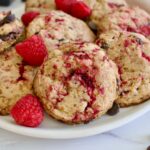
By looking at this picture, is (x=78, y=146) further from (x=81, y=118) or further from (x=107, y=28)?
(x=107, y=28)

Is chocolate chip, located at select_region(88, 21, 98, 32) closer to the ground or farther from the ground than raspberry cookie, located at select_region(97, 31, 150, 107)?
closer to the ground

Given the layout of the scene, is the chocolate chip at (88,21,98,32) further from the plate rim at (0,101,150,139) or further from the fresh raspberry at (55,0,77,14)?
the plate rim at (0,101,150,139)

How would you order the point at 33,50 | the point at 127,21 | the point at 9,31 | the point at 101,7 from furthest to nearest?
1. the point at 101,7
2. the point at 127,21
3. the point at 9,31
4. the point at 33,50

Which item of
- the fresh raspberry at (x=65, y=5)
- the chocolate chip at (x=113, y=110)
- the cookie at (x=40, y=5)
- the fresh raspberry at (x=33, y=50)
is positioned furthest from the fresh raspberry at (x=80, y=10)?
the chocolate chip at (x=113, y=110)

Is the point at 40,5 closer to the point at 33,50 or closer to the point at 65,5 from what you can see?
the point at 65,5

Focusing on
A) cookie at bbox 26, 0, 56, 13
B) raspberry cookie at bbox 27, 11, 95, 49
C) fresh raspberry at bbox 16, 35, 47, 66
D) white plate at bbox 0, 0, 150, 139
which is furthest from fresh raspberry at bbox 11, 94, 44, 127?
cookie at bbox 26, 0, 56, 13

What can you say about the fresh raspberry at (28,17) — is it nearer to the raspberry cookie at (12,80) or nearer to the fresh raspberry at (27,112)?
the raspberry cookie at (12,80)

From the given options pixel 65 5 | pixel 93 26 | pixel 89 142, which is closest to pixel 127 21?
pixel 93 26
